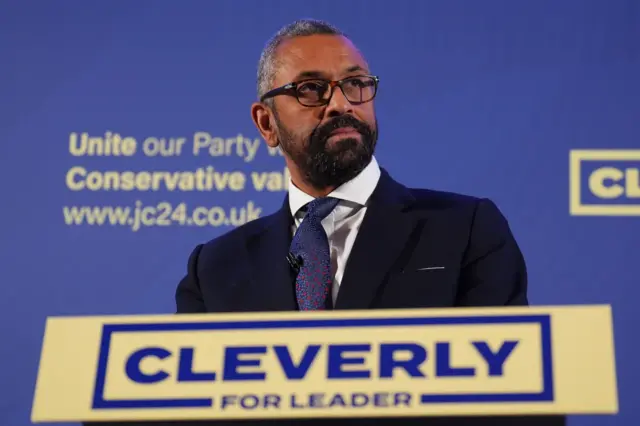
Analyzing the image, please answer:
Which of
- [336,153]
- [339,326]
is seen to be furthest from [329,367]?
[336,153]

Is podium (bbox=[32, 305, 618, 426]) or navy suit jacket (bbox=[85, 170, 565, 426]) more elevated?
navy suit jacket (bbox=[85, 170, 565, 426])

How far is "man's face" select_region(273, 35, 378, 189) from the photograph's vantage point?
1.62m

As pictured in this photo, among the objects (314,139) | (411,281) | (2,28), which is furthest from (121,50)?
(411,281)

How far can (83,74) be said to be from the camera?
281 cm

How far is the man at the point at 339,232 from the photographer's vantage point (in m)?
1.42

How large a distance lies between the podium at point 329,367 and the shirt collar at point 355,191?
714 millimetres

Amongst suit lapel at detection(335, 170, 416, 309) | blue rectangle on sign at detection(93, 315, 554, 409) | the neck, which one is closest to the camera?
blue rectangle on sign at detection(93, 315, 554, 409)

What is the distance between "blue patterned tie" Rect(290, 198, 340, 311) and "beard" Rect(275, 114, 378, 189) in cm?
11

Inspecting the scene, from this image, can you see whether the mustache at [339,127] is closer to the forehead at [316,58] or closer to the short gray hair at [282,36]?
the forehead at [316,58]

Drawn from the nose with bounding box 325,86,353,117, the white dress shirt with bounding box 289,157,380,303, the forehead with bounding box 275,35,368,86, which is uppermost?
the forehead with bounding box 275,35,368,86

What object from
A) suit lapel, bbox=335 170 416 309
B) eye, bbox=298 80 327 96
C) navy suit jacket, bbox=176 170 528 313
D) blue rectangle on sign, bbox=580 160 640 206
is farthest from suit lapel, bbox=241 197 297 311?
blue rectangle on sign, bbox=580 160 640 206

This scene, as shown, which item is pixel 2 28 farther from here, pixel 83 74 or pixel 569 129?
pixel 569 129

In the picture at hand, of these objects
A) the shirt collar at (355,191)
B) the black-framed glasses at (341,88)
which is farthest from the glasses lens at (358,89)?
the shirt collar at (355,191)

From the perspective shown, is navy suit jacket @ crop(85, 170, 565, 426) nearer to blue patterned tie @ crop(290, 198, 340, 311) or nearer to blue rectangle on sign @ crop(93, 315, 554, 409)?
blue patterned tie @ crop(290, 198, 340, 311)
